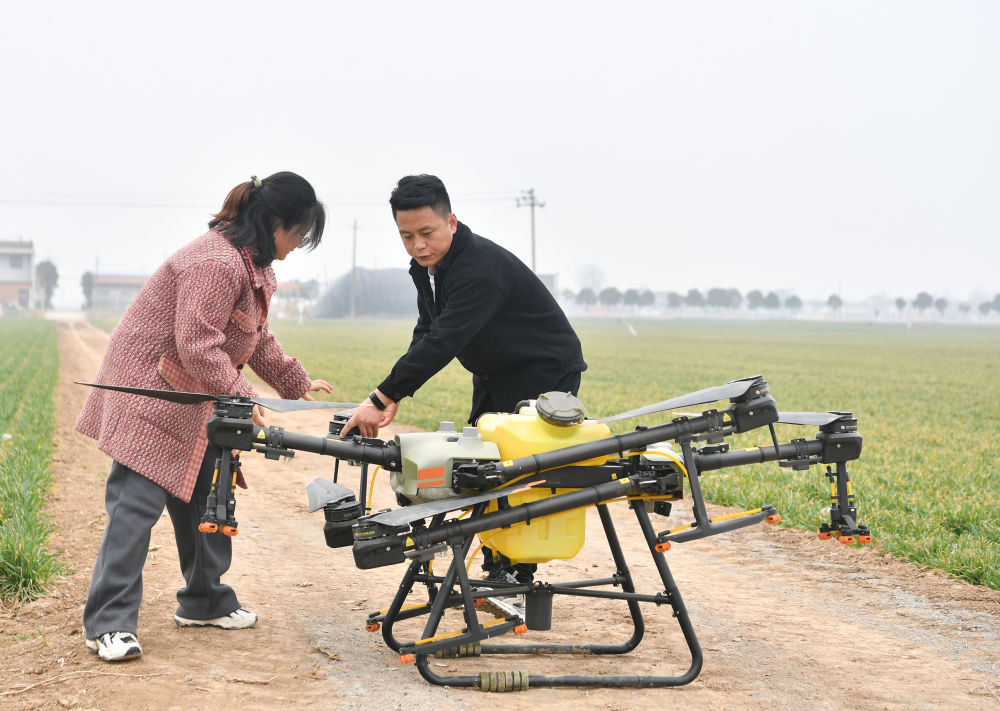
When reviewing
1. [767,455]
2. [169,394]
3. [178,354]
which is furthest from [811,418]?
[178,354]

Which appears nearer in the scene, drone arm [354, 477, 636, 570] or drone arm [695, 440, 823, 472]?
drone arm [354, 477, 636, 570]

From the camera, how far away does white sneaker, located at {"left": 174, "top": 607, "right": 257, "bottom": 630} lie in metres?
4.47

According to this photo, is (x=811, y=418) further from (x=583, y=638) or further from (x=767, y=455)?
(x=583, y=638)

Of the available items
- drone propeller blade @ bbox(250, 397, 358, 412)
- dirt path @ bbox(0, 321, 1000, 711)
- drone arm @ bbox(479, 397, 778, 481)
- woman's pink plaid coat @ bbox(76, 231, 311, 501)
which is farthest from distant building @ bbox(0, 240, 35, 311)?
drone arm @ bbox(479, 397, 778, 481)

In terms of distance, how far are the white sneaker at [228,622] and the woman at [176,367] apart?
488mm

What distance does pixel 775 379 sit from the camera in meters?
25.7

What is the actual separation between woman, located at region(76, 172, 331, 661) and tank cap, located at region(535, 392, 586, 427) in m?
1.28

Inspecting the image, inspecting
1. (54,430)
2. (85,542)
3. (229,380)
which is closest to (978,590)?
(229,380)

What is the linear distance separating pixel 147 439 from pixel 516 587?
1707 millimetres

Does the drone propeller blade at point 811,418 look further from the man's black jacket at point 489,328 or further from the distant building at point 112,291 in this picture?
the distant building at point 112,291

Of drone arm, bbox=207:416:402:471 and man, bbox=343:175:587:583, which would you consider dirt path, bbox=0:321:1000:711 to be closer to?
man, bbox=343:175:587:583

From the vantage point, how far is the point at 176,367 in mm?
4043

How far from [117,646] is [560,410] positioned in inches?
81.4

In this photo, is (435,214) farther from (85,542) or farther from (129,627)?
(85,542)
